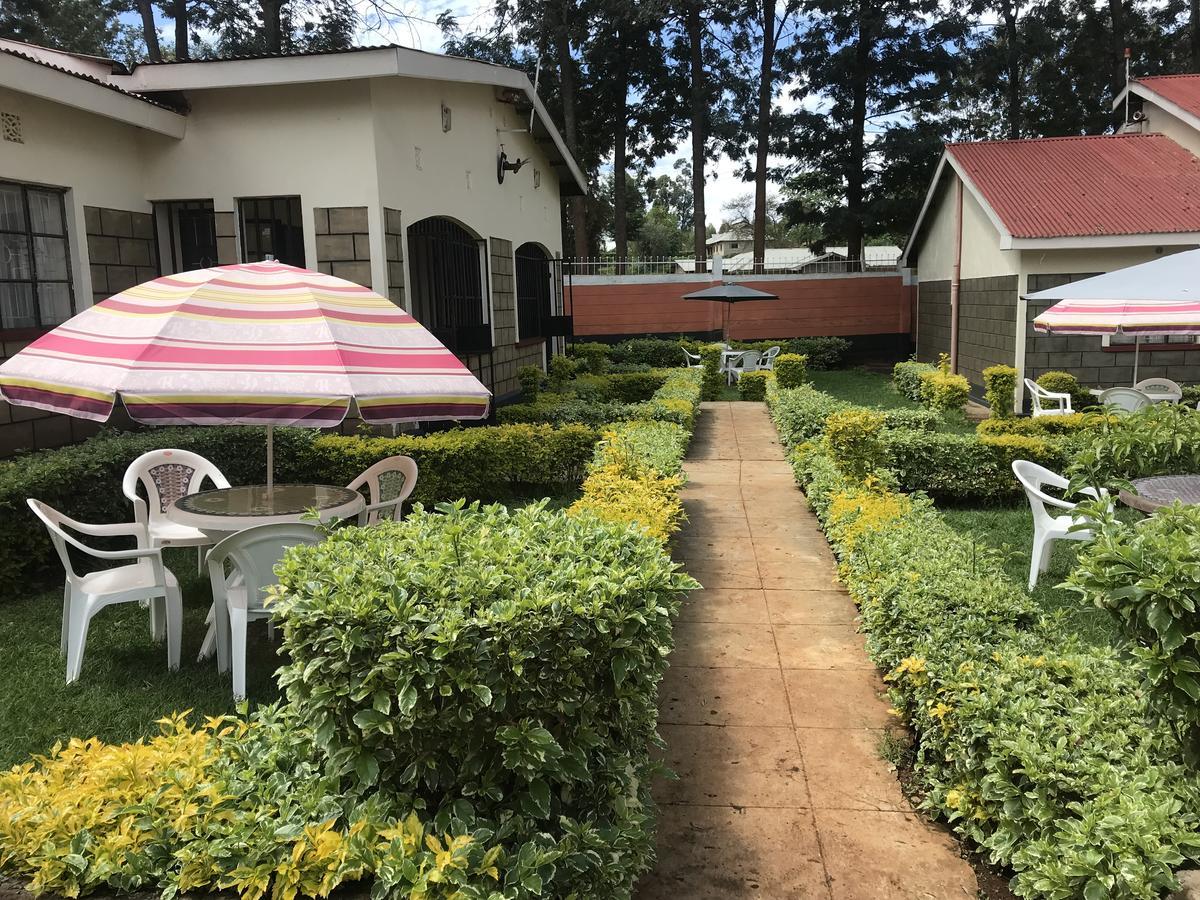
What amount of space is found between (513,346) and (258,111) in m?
6.38

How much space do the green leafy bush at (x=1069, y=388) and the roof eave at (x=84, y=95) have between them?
12750 mm

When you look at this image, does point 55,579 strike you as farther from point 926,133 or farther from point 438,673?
point 926,133

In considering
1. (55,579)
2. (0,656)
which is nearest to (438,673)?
(0,656)

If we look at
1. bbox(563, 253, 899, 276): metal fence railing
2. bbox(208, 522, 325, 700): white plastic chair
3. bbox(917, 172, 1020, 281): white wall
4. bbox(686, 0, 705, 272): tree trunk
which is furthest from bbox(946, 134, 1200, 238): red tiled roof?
bbox(208, 522, 325, 700): white plastic chair

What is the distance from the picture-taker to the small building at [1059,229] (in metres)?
14.7

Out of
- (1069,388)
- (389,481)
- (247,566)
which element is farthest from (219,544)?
(1069,388)

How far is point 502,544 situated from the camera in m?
3.11

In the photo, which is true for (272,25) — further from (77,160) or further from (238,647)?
(238,647)

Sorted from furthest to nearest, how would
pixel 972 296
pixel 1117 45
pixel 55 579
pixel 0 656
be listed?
pixel 1117 45 → pixel 972 296 → pixel 55 579 → pixel 0 656

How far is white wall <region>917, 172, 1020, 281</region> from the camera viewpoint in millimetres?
→ 16391

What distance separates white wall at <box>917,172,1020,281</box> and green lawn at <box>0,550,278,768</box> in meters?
14.3

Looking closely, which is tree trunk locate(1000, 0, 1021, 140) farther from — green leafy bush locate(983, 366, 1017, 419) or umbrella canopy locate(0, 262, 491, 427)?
umbrella canopy locate(0, 262, 491, 427)

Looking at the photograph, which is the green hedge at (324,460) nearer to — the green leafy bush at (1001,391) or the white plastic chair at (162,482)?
the white plastic chair at (162,482)

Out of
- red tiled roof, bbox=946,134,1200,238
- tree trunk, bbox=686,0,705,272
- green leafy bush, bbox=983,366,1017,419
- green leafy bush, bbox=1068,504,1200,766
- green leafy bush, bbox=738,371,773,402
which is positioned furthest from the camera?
tree trunk, bbox=686,0,705,272
